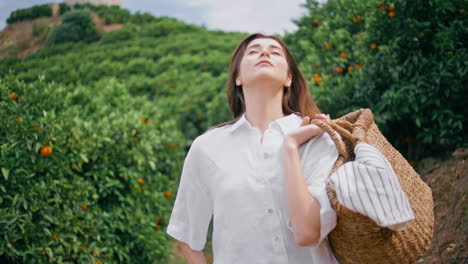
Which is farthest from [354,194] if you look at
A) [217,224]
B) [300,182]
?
[217,224]

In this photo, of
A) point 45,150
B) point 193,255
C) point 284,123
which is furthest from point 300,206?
point 45,150

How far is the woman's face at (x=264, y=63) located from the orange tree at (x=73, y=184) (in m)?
1.78

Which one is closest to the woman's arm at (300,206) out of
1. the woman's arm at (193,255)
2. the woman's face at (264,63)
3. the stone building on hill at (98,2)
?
the woman's face at (264,63)

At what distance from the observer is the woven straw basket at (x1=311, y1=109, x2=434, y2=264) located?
132 cm

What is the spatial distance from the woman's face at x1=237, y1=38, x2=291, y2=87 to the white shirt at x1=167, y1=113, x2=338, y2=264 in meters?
0.16

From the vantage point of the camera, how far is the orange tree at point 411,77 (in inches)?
123

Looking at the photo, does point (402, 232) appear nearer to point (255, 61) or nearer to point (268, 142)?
point (268, 142)

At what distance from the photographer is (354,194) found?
1.28 meters

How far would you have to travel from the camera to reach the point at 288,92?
1.95m

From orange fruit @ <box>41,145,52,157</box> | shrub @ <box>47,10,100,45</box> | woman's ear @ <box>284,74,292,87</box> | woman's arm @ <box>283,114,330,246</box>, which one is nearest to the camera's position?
woman's arm @ <box>283,114,330,246</box>

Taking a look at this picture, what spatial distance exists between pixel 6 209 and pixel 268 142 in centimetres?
191

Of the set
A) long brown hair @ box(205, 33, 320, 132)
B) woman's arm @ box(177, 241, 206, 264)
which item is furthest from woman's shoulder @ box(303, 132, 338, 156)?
woman's arm @ box(177, 241, 206, 264)

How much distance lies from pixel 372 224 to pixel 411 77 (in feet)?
7.55

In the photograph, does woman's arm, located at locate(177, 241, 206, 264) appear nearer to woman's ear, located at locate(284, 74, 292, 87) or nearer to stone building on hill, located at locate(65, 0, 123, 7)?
woman's ear, located at locate(284, 74, 292, 87)
